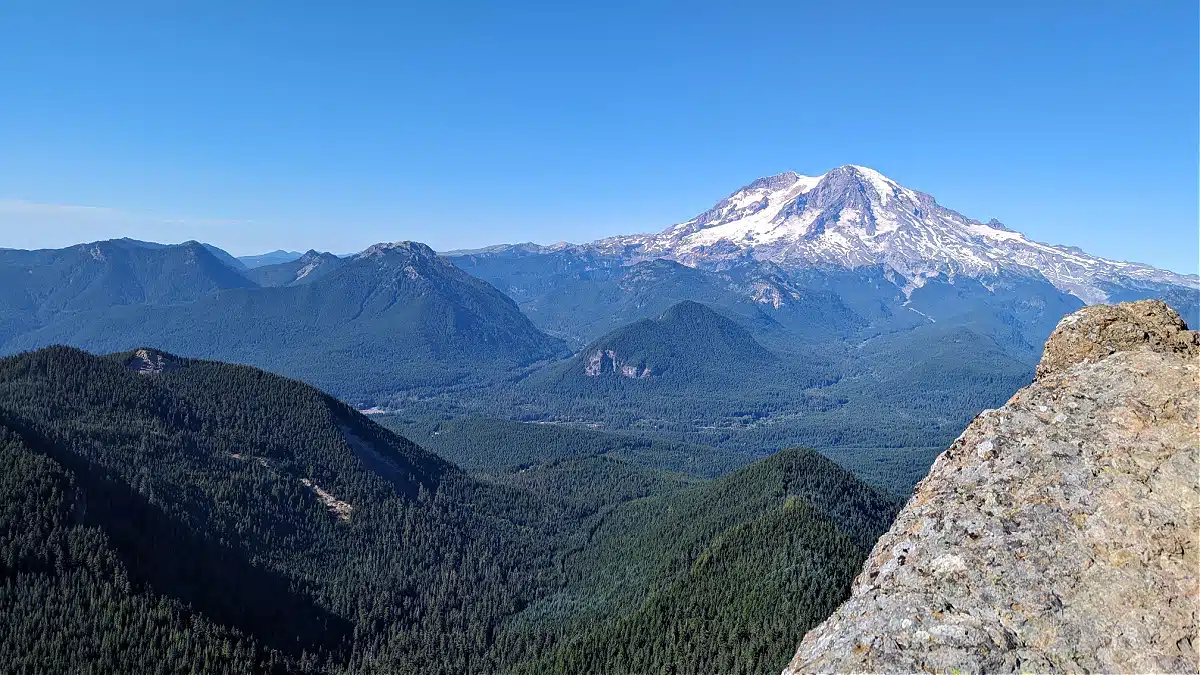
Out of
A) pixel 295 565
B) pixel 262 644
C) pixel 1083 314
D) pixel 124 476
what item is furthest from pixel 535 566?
pixel 1083 314

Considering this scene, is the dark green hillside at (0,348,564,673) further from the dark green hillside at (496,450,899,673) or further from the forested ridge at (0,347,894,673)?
the dark green hillside at (496,450,899,673)

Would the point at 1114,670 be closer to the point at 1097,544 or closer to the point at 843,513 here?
the point at 1097,544

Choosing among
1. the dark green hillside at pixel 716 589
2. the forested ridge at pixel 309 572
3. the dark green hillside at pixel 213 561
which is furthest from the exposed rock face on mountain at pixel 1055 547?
the dark green hillside at pixel 213 561

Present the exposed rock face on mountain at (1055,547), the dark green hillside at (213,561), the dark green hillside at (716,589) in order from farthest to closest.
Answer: the dark green hillside at (213,561) < the dark green hillside at (716,589) < the exposed rock face on mountain at (1055,547)

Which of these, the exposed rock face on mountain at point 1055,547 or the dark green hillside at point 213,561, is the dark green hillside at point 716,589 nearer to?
the dark green hillside at point 213,561

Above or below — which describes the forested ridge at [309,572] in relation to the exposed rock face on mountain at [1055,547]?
below
